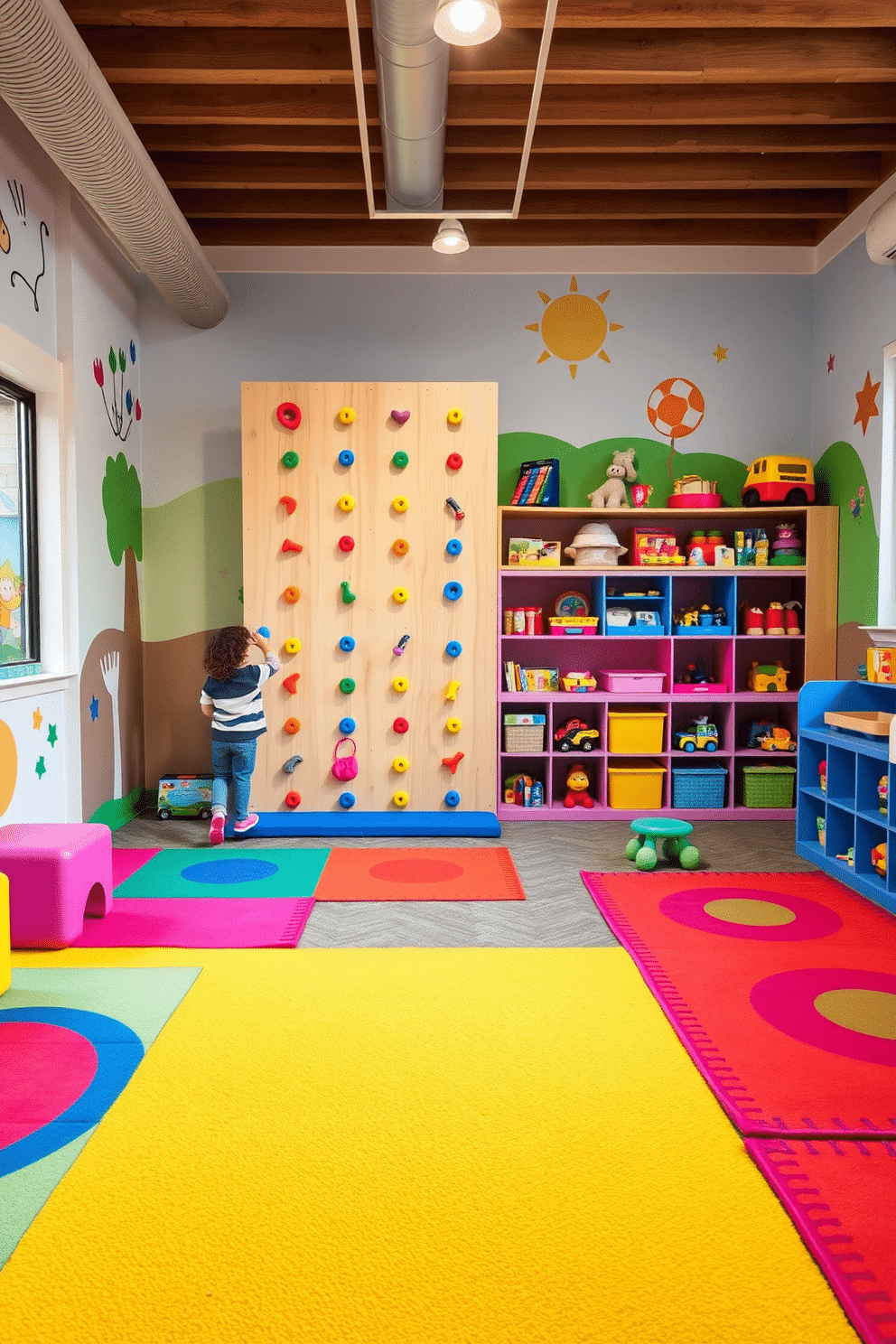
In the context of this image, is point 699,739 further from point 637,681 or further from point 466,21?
point 466,21

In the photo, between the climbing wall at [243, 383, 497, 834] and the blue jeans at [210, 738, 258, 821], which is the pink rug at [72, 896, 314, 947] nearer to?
the blue jeans at [210, 738, 258, 821]

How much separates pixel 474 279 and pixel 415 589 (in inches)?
85.9

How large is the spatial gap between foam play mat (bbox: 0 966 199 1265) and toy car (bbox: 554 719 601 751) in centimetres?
311

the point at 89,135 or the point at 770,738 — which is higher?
the point at 89,135

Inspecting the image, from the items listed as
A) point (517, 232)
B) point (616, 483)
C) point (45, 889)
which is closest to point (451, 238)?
point (517, 232)

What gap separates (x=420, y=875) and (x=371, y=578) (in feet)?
6.26

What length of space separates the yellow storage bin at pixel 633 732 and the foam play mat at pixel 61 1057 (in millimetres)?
3247

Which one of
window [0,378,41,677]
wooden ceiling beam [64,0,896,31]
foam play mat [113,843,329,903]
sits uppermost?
wooden ceiling beam [64,0,896,31]

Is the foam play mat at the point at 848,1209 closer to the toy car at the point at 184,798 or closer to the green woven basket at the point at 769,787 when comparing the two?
the green woven basket at the point at 769,787

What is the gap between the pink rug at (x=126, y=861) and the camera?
14.1ft

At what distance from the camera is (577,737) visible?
18.6 feet

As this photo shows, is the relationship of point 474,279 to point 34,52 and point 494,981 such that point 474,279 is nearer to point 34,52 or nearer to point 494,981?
point 34,52

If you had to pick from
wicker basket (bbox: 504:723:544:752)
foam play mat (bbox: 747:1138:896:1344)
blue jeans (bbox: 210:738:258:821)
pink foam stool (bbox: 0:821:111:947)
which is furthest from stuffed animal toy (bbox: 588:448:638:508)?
foam play mat (bbox: 747:1138:896:1344)

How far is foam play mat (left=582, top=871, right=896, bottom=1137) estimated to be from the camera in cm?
230
